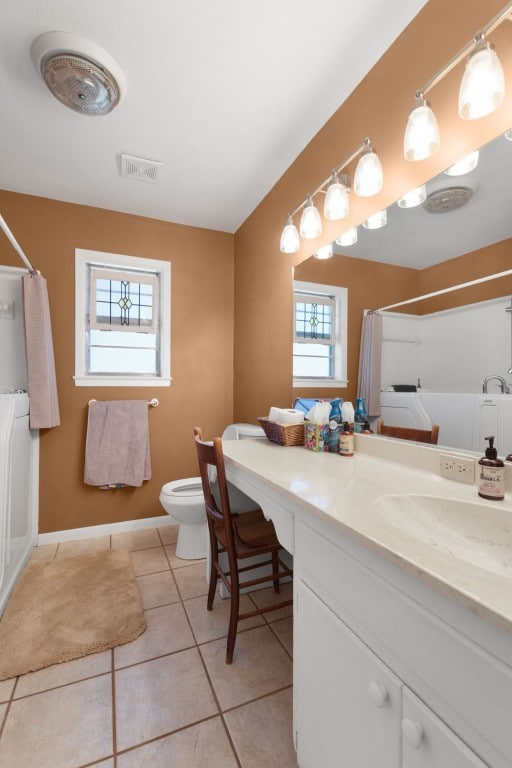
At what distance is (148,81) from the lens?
161 centimetres

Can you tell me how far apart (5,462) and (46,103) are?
1787 mm

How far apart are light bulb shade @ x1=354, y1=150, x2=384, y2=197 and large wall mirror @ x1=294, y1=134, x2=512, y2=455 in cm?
12

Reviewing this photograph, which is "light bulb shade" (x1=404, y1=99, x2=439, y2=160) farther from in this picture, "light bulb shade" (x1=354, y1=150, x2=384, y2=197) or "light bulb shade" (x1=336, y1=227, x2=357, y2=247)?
"light bulb shade" (x1=336, y1=227, x2=357, y2=247)

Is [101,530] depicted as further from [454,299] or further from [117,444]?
[454,299]

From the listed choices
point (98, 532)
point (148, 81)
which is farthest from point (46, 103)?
point (98, 532)

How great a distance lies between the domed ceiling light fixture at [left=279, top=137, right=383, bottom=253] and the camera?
141 centimetres

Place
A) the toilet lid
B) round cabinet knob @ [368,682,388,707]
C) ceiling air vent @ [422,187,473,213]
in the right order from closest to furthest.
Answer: round cabinet knob @ [368,682,388,707]
ceiling air vent @ [422,187,473,213]
the toilet lid

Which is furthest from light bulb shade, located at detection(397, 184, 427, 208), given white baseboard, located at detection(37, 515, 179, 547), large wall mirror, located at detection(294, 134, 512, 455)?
white baseboard, located at detection(37, 515, 179, 547)

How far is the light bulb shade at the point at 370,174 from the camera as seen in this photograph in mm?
1405

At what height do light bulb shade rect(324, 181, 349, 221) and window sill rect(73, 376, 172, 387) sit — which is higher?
light bulb shade rect(324, 181, 349, 221)

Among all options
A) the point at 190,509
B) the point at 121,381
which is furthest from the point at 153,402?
the point at 190,509

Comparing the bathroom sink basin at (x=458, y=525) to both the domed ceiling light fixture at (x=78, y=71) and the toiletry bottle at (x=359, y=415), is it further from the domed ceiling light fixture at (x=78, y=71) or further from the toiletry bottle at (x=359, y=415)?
the domed ceiling light fixture at (x=78, y=71)

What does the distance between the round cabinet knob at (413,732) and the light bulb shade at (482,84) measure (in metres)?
1.53

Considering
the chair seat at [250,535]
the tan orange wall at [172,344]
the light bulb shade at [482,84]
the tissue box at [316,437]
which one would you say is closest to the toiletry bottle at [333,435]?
the tissue box at [316,437]
